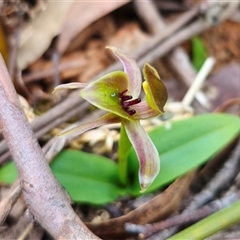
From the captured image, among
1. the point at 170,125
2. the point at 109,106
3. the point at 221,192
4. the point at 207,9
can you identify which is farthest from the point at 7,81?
the point at 207,9

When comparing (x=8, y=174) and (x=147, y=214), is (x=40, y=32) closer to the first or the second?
(x=8, y=174)

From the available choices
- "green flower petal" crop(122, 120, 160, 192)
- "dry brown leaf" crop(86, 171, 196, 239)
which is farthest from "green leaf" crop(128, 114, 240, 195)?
"green flower petal" crop(122, 120, 160, 192)

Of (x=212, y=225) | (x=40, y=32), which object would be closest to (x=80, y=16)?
(x=40, y=32)

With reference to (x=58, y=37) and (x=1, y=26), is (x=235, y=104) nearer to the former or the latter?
(x=58, y=37)

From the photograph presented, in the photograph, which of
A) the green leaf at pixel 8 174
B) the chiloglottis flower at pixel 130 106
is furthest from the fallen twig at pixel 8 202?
the chiloglottis flower at pixel 130 106

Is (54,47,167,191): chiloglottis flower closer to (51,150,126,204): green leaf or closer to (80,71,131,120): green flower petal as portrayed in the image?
(80,71,131,120): green flower petal

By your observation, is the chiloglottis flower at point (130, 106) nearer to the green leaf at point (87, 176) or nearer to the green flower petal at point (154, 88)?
the green flower petal at point (154, 88)

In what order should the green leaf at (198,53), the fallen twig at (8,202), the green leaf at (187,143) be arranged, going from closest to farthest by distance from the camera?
the fallen twig at (8,202) → the green leaf at (187,143) → the green leaf at (198,53)
